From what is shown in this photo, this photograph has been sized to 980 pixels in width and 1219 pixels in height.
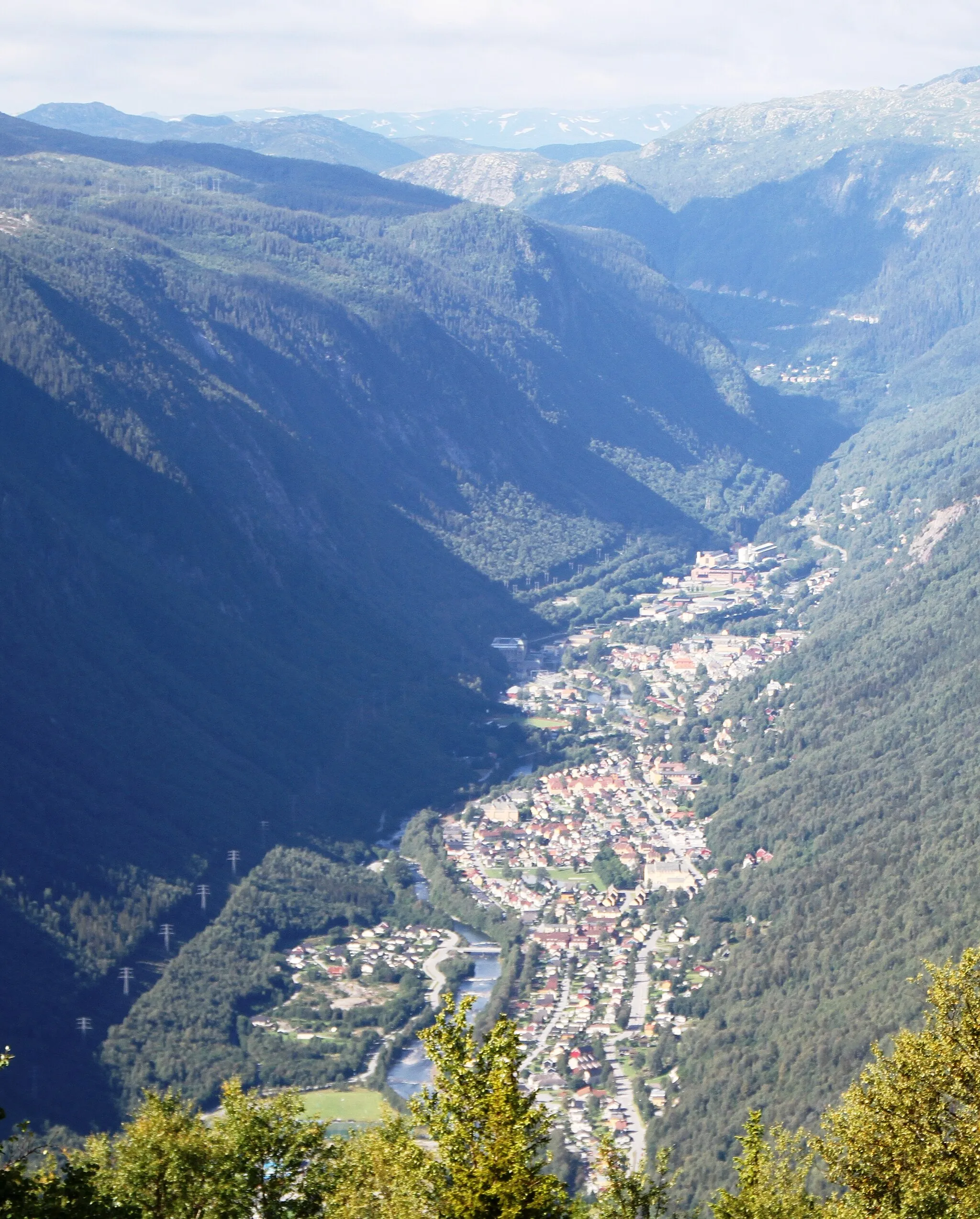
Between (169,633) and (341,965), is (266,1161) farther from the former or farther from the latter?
(169,633)

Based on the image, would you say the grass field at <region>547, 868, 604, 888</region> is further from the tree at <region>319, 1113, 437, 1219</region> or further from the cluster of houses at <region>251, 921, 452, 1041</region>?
the tree at <region>319, 1113, 437, 1219</region>

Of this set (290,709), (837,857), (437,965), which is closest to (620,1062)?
(437,965)

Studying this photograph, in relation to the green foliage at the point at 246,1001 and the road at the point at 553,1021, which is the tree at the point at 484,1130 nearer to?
the road at the point at 553,1021

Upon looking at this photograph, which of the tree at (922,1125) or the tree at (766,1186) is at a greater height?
the tree at (922,1125)

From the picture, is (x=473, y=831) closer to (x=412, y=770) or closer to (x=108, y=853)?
(x=412, y=770)

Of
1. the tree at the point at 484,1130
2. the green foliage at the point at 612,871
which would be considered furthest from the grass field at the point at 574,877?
the tree at the point at 484,1130
